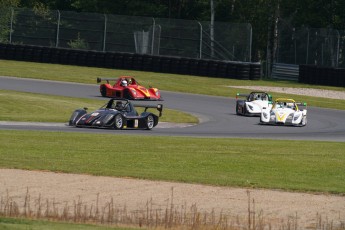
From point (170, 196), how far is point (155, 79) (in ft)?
117

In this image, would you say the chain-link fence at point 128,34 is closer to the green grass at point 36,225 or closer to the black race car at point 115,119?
the black race car at point 115,119

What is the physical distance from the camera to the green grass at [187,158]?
1888cm

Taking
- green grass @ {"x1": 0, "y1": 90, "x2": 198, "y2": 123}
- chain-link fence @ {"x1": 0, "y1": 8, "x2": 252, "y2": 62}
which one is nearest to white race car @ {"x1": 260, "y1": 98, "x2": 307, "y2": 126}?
green grass @ {"x1": 0, "y1": 90, "x2": 198, "y2": 123}

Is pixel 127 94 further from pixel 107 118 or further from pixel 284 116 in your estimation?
pixel 107 118

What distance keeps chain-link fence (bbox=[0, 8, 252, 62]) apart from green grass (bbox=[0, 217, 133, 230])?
143ft

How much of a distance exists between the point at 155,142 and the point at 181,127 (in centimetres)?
661

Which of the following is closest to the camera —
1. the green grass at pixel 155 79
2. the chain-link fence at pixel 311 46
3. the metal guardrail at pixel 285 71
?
the green grass at pixel 155 79

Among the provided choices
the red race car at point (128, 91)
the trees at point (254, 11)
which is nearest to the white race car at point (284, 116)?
the red race car at point (128, 91)

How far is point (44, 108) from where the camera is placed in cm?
3516

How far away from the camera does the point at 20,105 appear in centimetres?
3525

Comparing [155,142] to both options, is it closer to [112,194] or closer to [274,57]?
[112,194]

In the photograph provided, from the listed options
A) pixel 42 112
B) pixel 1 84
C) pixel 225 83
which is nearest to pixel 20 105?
pixel 42 112

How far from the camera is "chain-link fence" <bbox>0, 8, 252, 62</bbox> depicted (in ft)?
187

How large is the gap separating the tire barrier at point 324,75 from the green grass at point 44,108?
16896mm
